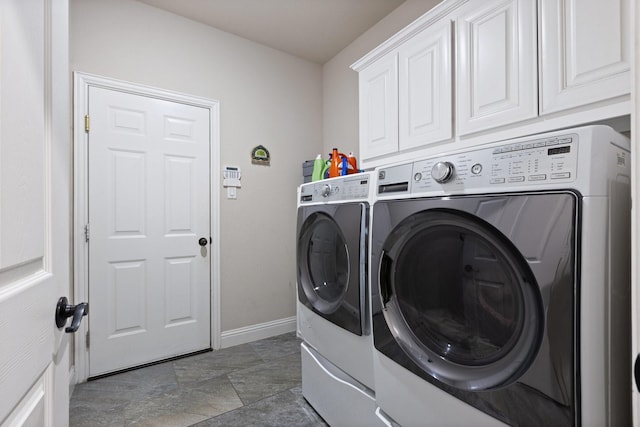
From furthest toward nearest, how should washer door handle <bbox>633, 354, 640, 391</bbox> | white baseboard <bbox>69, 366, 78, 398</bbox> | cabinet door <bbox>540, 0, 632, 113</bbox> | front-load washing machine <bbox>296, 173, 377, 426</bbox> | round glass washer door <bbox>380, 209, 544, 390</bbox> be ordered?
white baseboard <bbox>69, 366, 78, 398</bbox>
front-load washing machine <bbox>296, 173, 377, 426</bbox>
cabinet door <bbox>540, 0, 632, 113</bbox>
round glass washer door <bbox>380, 209, 544, 390</bbox>
washer door handle <bbox>633, 354, 640, 391</bbox>

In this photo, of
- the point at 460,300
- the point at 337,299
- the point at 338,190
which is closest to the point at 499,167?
the point at 460,300

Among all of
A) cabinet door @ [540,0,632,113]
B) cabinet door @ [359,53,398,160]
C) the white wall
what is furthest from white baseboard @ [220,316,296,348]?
cabinet door @ [540,0,632,113]

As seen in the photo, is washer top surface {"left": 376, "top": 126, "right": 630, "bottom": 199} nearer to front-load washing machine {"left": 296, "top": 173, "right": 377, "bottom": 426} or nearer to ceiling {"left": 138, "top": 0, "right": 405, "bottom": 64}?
front-load washing machine {"left": 296, "top": 173, "right": 377, "bottom": 426}

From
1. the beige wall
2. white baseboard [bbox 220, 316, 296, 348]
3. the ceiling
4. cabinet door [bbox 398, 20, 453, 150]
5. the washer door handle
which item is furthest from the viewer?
white baseboard [bbox 220, 316, 296, 348]

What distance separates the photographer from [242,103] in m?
2.66

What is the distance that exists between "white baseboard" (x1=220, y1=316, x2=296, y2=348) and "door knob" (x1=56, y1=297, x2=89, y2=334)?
2022 mm

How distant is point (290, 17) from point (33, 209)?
2460 millimetres

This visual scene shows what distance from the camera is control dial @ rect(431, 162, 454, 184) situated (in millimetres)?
912

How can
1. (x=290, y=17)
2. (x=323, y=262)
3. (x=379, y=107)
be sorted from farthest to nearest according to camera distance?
(x=290, y=17) < (x=379, y=107) < (x=323, y=262)

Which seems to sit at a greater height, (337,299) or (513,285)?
(513,285)

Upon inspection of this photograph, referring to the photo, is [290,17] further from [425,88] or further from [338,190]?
[338,190]

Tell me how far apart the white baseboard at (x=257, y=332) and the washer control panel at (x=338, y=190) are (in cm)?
155

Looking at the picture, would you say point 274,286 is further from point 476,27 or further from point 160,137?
point 476,27

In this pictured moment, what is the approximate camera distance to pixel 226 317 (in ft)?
8.41
